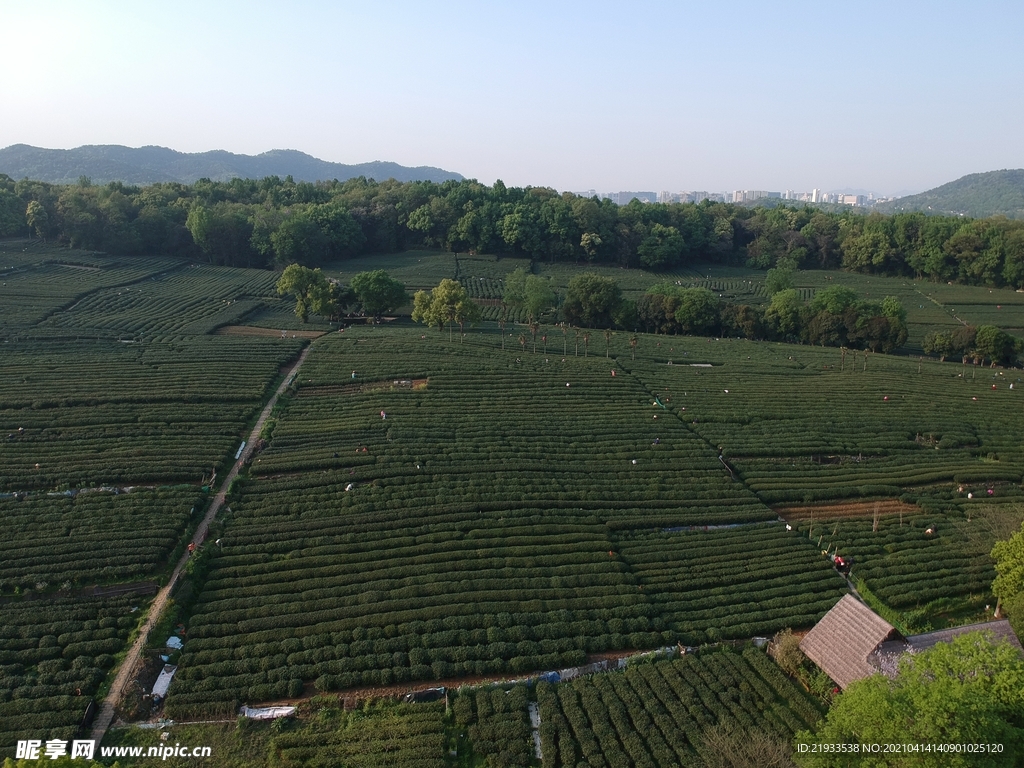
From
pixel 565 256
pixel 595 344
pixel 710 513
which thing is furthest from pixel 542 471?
pixel 565 256

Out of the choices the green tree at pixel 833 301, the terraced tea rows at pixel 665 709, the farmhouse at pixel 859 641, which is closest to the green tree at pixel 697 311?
the green tree at pixel 833 301

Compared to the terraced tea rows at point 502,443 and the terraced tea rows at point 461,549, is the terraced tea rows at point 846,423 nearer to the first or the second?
the terraced tea rows at point 502,443

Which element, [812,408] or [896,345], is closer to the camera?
[812,408]

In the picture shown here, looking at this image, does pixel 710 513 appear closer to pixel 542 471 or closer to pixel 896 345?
pixel 542 471

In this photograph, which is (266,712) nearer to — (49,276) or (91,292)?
(91,292)

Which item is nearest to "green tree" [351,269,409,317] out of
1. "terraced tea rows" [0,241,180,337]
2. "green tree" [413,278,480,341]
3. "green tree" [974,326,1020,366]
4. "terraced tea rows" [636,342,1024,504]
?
"green tree" [413,278,480,341]

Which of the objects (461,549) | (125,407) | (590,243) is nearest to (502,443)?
(461,549)
